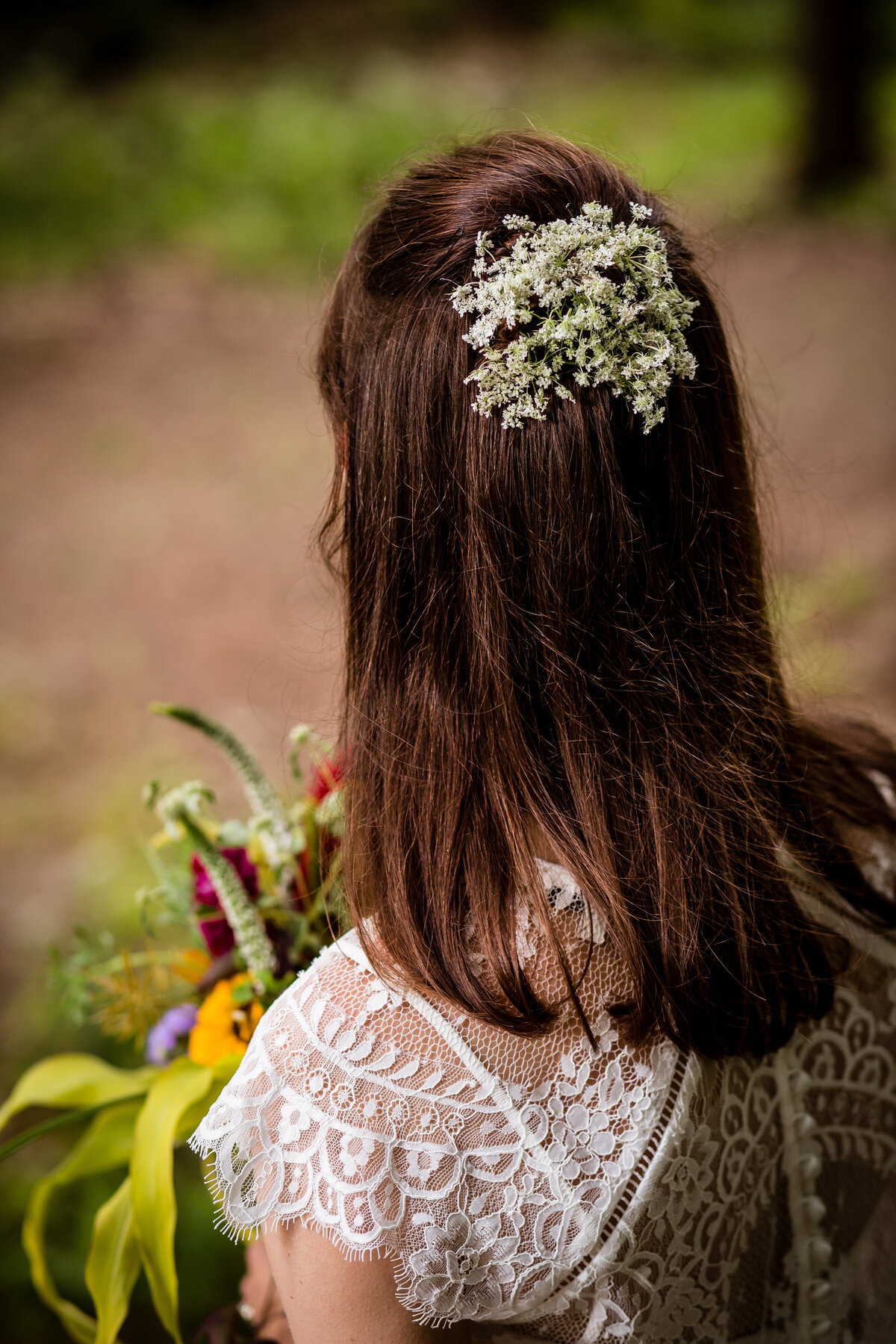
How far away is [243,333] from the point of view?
6.01m

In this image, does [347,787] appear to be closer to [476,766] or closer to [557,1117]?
[476,766]

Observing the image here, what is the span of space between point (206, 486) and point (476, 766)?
4248mm

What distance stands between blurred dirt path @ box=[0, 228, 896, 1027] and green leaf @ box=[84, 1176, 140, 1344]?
1.41 meters

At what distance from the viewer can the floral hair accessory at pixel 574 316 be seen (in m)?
0.87

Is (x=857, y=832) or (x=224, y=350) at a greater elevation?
(x=224, y=350)

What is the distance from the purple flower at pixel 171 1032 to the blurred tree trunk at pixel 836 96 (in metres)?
7.74

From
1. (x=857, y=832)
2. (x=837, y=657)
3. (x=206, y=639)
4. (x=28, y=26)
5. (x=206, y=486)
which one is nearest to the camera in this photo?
(x=857, y=832)

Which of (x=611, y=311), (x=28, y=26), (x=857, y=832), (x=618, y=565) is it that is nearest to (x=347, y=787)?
(x=618, y=565)

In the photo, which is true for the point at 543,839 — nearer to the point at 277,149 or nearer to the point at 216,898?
the point at 216,898

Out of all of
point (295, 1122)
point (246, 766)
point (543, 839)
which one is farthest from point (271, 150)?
point (295, 1122)

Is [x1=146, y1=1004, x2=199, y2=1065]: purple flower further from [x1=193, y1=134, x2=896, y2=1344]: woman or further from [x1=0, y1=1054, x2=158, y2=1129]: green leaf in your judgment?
[x1=193, y1=134, x2=896, y2=1344]: woman

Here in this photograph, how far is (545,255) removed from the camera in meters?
0.90

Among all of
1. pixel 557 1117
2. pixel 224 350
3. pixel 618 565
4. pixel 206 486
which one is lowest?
Answer: pixel 557 1117

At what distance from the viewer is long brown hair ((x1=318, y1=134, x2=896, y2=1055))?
0.91 metres
